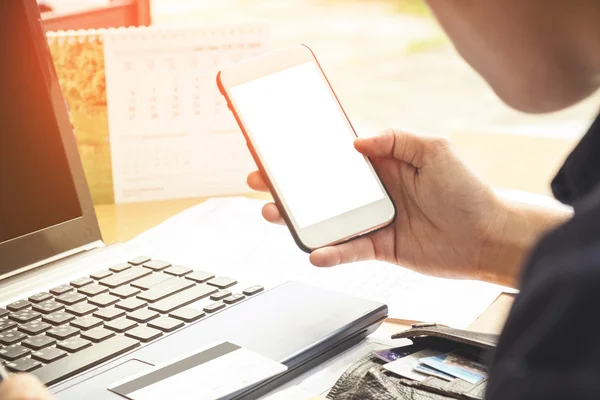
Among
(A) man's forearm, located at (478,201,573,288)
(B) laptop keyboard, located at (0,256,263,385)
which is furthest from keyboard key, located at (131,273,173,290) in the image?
(A) man's forearm, located at (478,201,573,288)

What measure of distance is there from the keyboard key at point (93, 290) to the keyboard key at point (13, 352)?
0.11 metres

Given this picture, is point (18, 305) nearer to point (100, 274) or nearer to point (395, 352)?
point (100, 274)

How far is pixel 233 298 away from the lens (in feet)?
2.69

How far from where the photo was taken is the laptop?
72 cm

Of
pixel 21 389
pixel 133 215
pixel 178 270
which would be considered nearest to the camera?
pixel 21 389

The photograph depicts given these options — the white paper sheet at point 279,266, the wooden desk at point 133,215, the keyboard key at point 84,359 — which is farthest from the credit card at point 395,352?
the wooden desk at point 133,215

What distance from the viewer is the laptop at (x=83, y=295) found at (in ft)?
2.36

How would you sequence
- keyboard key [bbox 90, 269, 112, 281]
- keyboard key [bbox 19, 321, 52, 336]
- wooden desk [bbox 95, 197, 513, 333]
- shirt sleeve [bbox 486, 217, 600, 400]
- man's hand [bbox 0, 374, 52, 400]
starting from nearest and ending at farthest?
shirt sleeve [bbox 486, 217, 600, 400] → man's hand [bbox 0, 374, 52, 400] → keyboard key [bbox 19, 321, 52, 336] → keyboard key [bbox 90, 269, 112, 281] → wooden desk [bbox 95, 197, 513, 333]

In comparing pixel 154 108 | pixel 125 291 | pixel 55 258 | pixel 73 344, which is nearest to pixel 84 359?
pixel 73 344

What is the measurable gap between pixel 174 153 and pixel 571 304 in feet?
3.12

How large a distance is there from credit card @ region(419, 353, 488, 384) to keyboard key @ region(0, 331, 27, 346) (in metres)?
0.36

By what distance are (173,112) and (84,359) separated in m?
0.59

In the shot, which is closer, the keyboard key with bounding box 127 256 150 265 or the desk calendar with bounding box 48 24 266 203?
the keyboard key with bounding box 127 256 150 265

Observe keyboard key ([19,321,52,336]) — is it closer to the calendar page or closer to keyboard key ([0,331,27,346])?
keyboard key ([0,331,27,346])
